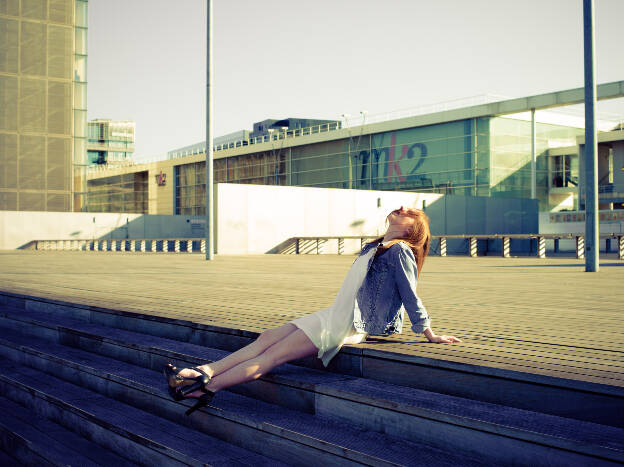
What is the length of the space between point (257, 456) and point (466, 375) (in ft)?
3.93

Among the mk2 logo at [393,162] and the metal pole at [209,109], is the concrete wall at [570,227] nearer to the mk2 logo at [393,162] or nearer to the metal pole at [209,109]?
the mk2 logo at [393,162]

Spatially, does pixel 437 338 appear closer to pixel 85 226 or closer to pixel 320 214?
pixel 320 214

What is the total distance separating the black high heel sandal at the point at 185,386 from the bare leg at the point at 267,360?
42mm

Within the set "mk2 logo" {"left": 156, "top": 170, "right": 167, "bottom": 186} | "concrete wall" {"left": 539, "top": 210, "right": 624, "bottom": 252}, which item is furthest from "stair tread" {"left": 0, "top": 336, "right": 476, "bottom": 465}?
"mk2 logo" {"left": 156, "top": 170, "right": 167, "bottom": 186}

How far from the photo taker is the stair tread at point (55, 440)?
352cm

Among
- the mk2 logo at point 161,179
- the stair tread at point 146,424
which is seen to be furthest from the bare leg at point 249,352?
the mk2 logo at point 161,179

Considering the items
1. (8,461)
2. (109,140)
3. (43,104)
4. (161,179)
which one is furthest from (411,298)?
(109,140)

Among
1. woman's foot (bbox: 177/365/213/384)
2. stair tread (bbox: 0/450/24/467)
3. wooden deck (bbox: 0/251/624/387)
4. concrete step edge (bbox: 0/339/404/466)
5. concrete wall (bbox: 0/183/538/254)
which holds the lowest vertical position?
stair tread (bbox: 0/450/24/467)

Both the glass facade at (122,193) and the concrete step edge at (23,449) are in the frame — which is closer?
the concrete step edge at (23,449)

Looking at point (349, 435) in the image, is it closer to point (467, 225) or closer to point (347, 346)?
point (347, 346)

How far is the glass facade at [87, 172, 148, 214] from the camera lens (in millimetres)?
63875

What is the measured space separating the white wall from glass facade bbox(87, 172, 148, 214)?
41.1 m

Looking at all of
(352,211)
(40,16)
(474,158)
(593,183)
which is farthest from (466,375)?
(40,16)

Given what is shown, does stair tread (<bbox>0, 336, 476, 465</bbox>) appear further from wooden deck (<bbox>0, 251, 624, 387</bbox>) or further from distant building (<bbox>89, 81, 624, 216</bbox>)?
distant building (<bbox>89, 81, 624, 216</bbox>)
